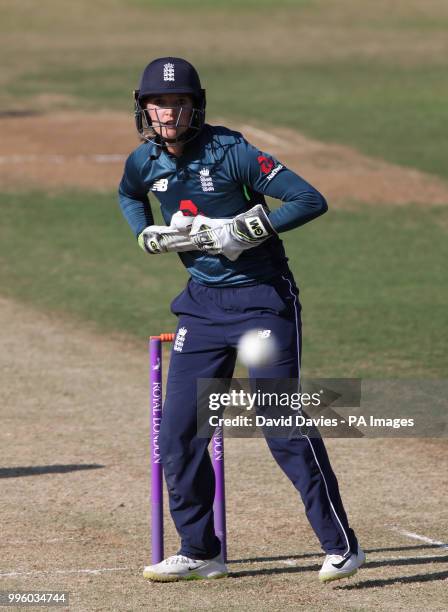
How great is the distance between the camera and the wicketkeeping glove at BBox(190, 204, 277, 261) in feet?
20.9

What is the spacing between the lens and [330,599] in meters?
6.43

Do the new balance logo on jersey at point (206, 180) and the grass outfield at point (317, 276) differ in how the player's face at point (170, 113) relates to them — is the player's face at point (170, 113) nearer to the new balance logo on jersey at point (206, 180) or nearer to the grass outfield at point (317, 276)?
the new balance logo on jersey at point (206, 180)

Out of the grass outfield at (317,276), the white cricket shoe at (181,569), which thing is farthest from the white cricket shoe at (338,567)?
the grass outfield at (317,276)

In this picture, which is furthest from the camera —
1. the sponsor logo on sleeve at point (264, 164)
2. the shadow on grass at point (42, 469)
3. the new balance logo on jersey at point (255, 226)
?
the shadow on grass at point (42, 469)

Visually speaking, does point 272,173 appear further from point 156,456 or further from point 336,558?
point 336,558

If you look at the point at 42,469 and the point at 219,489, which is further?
the point at 42,469

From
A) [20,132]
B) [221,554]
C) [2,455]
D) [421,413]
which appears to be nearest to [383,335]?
[421,413]

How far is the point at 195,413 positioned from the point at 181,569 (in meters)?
0.78

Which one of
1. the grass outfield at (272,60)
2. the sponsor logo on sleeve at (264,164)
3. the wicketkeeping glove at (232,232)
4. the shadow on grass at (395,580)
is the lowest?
the shadow on grass at (395,580)

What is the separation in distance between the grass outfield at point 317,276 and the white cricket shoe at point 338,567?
5.21m

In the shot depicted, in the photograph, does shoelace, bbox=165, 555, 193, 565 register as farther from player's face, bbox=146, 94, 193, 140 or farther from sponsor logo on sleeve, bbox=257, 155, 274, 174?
player's face, bbox=146, 94, 193, 140

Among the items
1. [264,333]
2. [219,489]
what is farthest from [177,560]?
[264,333]

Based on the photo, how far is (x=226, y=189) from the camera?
6.55 meters

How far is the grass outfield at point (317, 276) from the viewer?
12.9 metres
